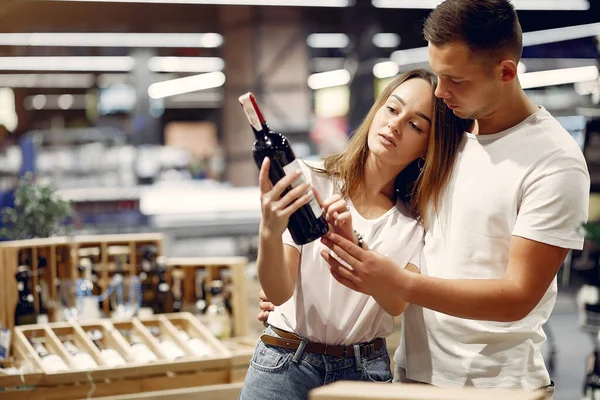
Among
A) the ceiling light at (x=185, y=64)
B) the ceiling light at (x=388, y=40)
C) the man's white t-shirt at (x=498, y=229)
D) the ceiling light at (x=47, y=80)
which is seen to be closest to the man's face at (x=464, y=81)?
the man's white t-shirt at (x=498, y=229)

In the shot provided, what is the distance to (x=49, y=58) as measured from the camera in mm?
14328

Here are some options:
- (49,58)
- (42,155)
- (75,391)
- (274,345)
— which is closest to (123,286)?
(75,391)

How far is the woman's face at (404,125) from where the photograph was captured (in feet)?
6.01

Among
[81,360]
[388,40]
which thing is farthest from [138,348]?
[388,40]

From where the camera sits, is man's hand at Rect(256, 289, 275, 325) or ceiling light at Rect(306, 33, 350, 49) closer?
man's hand at Rect(256, 289, 275, 325)

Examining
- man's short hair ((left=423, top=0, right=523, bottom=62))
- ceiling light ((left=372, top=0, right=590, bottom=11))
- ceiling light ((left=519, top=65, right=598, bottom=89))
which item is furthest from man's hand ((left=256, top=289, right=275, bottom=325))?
ceiling light ((left=519, top=65, right=598, bottom=89))

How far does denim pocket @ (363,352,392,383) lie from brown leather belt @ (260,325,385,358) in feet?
0.07

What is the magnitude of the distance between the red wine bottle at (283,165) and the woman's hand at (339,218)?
5 cm

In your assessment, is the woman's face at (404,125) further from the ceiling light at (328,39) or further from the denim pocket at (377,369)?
the ceiling light at (328,39)

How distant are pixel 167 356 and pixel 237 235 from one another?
4.71 meters

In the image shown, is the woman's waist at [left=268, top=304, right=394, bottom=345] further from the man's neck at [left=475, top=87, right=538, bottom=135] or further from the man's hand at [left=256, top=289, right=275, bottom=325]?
the man's neck at [left=475, top=87, right=538, bottom=135]

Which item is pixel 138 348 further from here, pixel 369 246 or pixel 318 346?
pixel 369 246

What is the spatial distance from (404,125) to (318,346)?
580 mm

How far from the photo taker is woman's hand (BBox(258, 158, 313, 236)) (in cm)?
151
